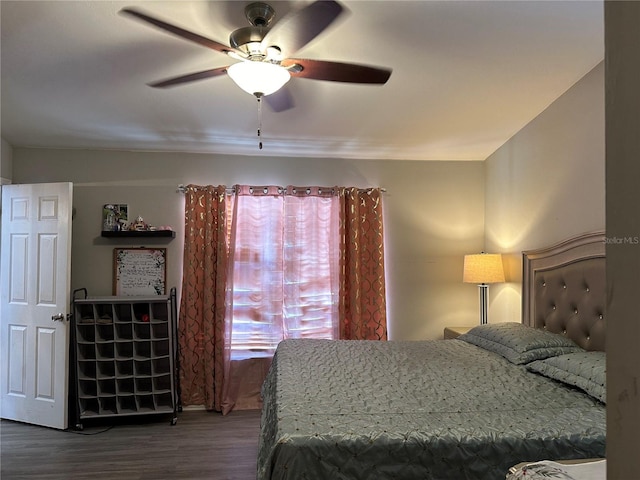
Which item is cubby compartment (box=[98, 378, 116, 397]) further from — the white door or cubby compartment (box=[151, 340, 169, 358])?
cubby compartment (box=[151, 340, 169, 358])

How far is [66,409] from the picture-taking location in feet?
11.3

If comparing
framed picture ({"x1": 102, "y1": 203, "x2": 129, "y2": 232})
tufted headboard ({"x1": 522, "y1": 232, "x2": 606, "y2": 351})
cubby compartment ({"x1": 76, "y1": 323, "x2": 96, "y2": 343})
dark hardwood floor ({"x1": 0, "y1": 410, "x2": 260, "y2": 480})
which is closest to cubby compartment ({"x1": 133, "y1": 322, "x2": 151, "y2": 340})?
cubby compartment ({"x1": 76, "y1": 323, "x2": 96, "y2": 343})

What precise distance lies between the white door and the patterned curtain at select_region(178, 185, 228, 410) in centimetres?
95

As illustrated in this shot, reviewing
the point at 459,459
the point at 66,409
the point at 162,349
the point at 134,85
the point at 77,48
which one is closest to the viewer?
the point at 459,459

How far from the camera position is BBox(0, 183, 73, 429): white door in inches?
136

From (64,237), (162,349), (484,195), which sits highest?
(484,195)

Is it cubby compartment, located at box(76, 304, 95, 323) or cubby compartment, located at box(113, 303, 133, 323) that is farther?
cubby compartment, located at box(113, 303, 133, 323)

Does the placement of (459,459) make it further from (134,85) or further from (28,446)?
(28,446)

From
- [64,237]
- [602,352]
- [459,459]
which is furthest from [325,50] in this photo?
[64,237]

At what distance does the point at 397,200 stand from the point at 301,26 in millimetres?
2562

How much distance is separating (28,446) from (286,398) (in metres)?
2.53

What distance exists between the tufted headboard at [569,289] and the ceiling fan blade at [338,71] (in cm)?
165

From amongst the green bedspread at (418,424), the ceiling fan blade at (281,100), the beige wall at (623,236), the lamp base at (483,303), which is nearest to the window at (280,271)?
the ceiling fan blade at (281,100)

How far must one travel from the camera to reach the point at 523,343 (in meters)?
2.64
